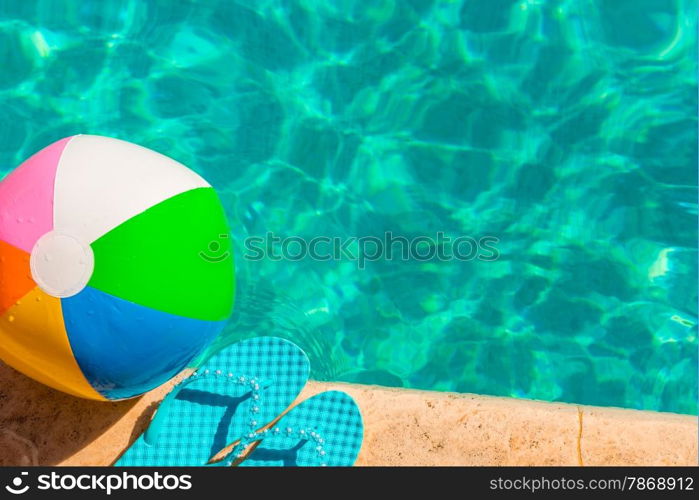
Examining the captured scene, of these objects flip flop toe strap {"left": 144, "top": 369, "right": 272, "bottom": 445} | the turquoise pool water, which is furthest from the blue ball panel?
the turquoise pool water

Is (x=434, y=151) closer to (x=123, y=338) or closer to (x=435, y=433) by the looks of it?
(x=435, y=433)

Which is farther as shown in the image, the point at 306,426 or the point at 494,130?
the point at 494,130

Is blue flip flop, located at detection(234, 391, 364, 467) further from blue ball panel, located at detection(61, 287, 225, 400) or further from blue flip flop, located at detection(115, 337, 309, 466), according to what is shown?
blue ball panel, located at detection(61, 287, 225, 400)

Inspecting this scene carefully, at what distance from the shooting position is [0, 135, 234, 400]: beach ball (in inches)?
119

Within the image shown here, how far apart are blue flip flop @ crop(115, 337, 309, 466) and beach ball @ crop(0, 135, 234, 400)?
2.29 feet

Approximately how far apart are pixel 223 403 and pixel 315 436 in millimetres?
537

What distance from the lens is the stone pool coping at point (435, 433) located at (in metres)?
4.02

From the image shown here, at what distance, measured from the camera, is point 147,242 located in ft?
10.1

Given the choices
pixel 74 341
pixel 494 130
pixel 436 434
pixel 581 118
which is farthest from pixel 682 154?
pixel 74 341

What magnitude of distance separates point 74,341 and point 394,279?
206cm

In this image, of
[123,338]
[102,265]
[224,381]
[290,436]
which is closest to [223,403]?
[224,381]

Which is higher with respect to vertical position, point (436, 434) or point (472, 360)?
point (472, 360)

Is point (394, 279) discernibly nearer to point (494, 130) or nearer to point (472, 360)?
point (472, 360)
